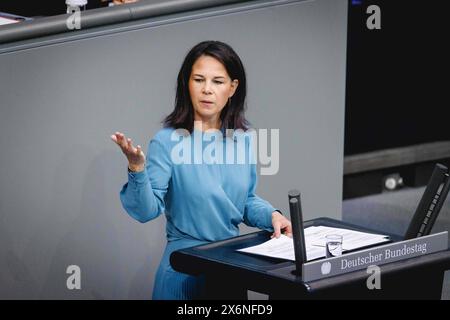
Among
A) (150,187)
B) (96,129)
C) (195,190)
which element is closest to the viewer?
(150,187)

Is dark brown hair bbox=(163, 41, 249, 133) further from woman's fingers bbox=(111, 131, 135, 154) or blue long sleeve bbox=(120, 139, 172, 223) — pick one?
woman's fingers bbox=(111, 131, 135, 154)

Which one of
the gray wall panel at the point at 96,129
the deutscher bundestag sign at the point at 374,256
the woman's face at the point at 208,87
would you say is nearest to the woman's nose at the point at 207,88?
the woman's face at the point at 208,87

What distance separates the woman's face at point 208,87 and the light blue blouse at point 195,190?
0.23ft

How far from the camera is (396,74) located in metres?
7.67

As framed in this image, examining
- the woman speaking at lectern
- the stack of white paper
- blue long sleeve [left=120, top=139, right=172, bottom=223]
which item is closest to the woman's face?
the woman speaking at lectern

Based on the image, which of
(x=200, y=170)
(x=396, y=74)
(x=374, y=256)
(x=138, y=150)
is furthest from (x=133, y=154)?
(x=396, y=74)

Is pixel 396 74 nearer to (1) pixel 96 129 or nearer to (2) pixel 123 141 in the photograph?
(1) pixel 96 129

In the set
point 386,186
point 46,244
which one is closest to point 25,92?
point 46,244

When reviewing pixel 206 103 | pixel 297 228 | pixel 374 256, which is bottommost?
pixel 374 256

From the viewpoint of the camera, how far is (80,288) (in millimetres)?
3715

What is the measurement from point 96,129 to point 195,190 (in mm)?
483

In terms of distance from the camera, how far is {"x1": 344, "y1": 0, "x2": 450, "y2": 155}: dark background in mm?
7469

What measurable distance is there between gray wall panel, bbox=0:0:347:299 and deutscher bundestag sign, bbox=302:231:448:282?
1108 millimetres
